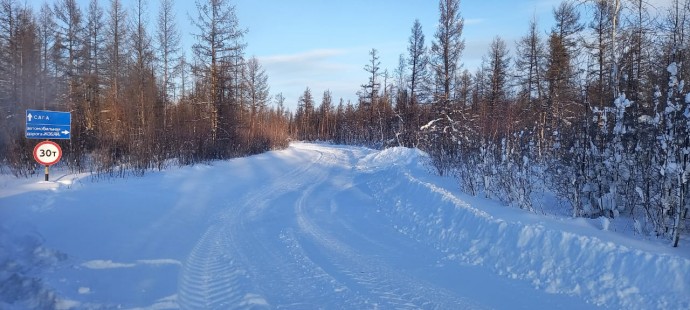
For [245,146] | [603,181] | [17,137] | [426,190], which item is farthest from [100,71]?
[603,181]

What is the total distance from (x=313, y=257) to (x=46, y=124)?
806 centimetres

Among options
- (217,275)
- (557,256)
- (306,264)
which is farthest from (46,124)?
(557,256)

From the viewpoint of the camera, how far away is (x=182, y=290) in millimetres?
4949

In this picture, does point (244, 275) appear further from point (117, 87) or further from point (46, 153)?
point (117, 87)

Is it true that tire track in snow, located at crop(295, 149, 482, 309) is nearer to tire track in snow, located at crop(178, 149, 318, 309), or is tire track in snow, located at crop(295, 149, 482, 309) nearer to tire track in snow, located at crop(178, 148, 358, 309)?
tire track in snow, located at crop(178, 148, 358, 309)

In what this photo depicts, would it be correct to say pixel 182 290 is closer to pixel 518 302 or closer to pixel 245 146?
pixel 518 302

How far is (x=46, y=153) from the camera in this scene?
9.93 metres

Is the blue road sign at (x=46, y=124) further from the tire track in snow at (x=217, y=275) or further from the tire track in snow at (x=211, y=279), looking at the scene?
the tire track in snow at (x=211, y=279)

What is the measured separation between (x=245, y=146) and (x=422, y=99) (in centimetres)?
1440

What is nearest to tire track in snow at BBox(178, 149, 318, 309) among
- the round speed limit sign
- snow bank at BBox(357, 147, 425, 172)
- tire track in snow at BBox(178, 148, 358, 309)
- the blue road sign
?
tire track in snow at BBox(178, 148, 358, 309)

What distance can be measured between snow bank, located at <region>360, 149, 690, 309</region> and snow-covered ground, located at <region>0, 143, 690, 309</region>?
0.06ft

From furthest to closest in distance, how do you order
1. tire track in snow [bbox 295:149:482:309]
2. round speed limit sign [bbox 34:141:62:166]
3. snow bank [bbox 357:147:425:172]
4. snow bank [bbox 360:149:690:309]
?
snow bank [bbox 357:147:425:172] < round speed limit sign [bbox 34:141:62:166] < tire track in snow [bbox 295:149:482:309] < snow bank [bbox 360:149:690:309]

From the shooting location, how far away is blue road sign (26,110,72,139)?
389 inches

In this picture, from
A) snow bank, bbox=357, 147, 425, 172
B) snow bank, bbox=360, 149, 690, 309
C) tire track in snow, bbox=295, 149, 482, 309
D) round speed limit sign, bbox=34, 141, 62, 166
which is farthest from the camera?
snow bank, bbox=357, 147, 425, 172
